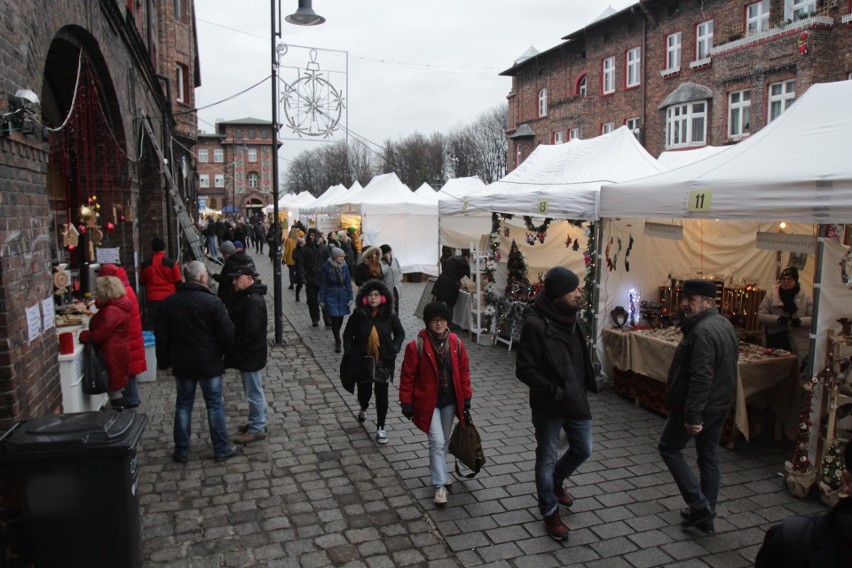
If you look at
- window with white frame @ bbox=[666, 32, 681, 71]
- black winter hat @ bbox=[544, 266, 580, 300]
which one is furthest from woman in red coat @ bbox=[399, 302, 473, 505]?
window with white frame @ bbox=[666, 32, 681, 71]

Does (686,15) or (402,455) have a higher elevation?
(686,15)

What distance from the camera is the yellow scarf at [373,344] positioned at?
20.1 feet

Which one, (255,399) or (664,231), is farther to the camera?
(664,231)

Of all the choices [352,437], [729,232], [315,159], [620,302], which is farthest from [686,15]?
[315,159]

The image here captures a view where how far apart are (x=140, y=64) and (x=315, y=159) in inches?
2620

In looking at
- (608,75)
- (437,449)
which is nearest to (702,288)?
(437,449)

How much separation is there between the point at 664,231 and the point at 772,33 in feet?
59.5

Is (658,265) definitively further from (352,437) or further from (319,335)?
(319,335)

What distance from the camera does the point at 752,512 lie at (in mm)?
4773

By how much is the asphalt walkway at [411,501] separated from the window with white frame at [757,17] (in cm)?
2131

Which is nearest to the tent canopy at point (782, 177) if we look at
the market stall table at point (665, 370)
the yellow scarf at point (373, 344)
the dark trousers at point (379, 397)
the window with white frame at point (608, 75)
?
the market stall table at point (665, 370)

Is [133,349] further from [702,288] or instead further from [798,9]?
[798,9]

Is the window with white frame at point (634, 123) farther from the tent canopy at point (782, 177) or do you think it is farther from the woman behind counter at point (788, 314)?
the tent canopy at point (782, 177)

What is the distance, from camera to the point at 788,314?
298 inches
